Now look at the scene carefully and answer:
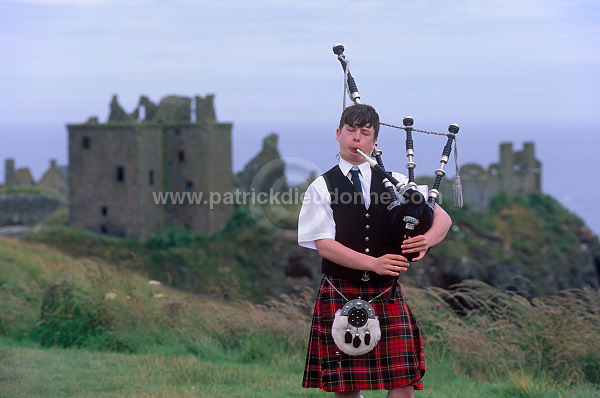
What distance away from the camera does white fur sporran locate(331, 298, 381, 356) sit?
16.0 ft

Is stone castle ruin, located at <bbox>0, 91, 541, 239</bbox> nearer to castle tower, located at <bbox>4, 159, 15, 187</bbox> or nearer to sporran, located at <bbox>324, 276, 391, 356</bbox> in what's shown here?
castle tower, located at <bbox>4, 159, 15, 187</bbox>

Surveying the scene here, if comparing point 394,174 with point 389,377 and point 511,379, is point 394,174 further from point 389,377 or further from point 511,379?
point 511,379

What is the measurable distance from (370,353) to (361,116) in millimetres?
1410

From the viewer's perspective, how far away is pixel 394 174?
17.0 feet

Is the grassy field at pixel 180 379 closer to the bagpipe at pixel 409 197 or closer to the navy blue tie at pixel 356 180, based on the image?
the bagpipe at pixel 409 197

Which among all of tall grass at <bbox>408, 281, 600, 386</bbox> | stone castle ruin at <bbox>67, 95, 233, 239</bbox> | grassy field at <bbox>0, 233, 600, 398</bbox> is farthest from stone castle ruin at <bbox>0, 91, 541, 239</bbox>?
tall grass at <bbox>408, 281, 600, 386</bbox>

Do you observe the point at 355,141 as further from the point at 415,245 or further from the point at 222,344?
the point at 222,344

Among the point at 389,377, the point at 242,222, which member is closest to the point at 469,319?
→ the point at 389,377

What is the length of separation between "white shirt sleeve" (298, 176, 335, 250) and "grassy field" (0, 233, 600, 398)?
7.13 feet

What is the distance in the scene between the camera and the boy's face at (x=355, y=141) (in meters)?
5.02

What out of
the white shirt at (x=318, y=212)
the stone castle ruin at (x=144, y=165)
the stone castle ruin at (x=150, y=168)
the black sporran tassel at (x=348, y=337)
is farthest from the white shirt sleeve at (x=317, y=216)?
the stone castle ruin at (x=144, y=165)

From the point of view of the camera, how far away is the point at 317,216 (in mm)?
4961

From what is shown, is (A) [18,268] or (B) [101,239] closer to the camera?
(A) [18,268]

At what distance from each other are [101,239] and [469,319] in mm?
36072
